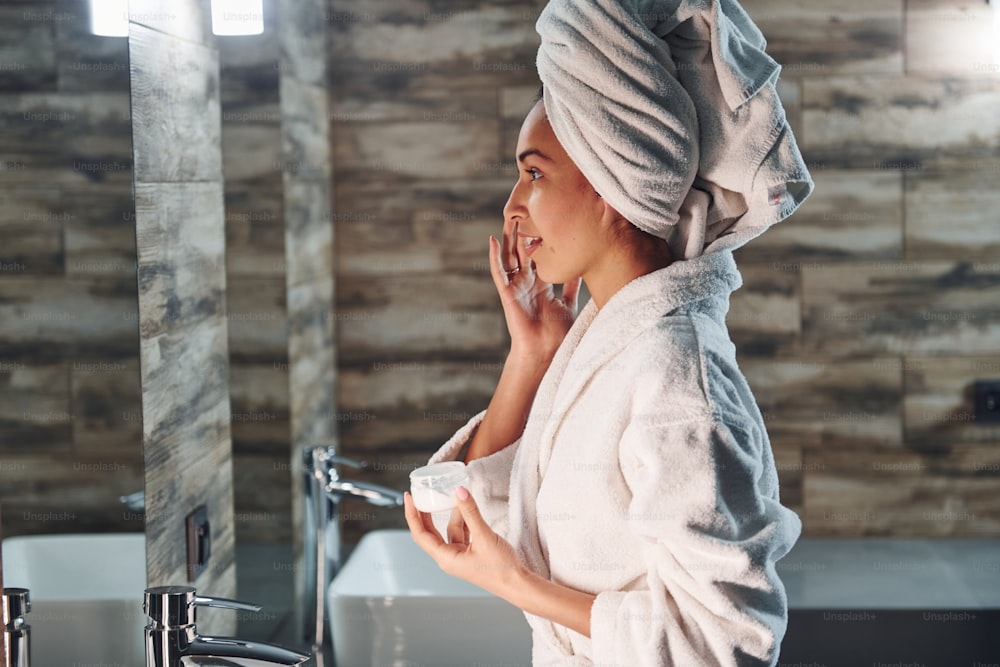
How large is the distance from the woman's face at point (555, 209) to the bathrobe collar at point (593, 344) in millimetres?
60

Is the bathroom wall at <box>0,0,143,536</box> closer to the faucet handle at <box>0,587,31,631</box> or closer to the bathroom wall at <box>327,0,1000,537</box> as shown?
the faucet handle at <box>0,587,31,631</box>

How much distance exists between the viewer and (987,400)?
248cm

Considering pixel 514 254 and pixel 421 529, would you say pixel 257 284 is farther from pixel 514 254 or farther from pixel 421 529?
pixel 421 529

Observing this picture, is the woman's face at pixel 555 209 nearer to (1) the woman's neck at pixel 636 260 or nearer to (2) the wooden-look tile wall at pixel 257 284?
(1) the woman's neck at pixel 636 260

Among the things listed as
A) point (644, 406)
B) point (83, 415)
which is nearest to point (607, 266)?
point (644, 406)

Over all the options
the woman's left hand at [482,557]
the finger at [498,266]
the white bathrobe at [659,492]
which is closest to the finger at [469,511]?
the woman's left hand at [482,557]

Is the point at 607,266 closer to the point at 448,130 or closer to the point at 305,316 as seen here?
the point at 305,316

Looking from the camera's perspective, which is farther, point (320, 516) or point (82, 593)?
point (320, 516)

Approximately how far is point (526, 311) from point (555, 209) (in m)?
0.27

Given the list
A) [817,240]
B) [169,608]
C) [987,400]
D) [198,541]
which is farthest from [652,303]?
[987,400]

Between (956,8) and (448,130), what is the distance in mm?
1130

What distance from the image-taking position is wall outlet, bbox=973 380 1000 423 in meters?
2.48

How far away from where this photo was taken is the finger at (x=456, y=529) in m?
1.19

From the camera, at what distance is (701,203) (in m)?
1.13
